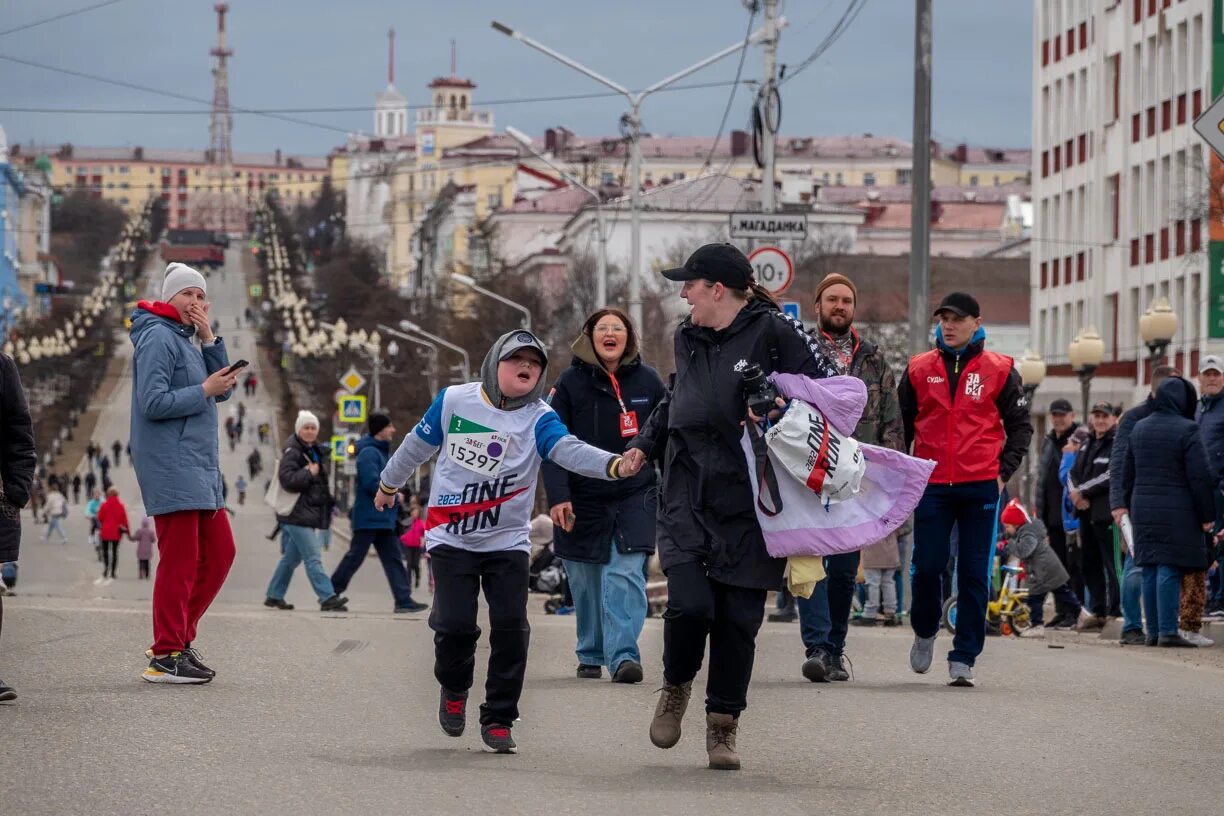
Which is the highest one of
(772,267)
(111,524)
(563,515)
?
(772,267)

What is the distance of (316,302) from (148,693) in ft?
530

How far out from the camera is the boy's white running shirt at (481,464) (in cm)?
940

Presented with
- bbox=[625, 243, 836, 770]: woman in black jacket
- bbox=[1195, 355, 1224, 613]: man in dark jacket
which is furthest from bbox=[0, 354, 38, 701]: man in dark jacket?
bbox=[1195, 355, 1224, 613]: man in dark jacket

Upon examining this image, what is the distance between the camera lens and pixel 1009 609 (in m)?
18.8

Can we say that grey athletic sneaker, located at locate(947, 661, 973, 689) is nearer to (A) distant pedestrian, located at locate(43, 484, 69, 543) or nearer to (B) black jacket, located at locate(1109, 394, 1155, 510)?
(B) black jacket, located at locate(1109, 394, 1155, 510)

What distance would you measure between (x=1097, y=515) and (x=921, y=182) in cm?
612

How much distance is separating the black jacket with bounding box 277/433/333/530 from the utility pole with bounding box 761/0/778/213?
11.1 metres

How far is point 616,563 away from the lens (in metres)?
12.6

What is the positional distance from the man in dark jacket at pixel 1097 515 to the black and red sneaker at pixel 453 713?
970cm

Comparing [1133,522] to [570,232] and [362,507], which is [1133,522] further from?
[570,232]

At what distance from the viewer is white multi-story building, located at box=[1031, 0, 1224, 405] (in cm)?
6381

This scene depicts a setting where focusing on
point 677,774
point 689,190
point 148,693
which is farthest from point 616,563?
point 689,190


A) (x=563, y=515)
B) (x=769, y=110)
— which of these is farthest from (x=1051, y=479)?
(x=769, y=110)

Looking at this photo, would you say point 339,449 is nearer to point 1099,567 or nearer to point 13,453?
point 1099,567
